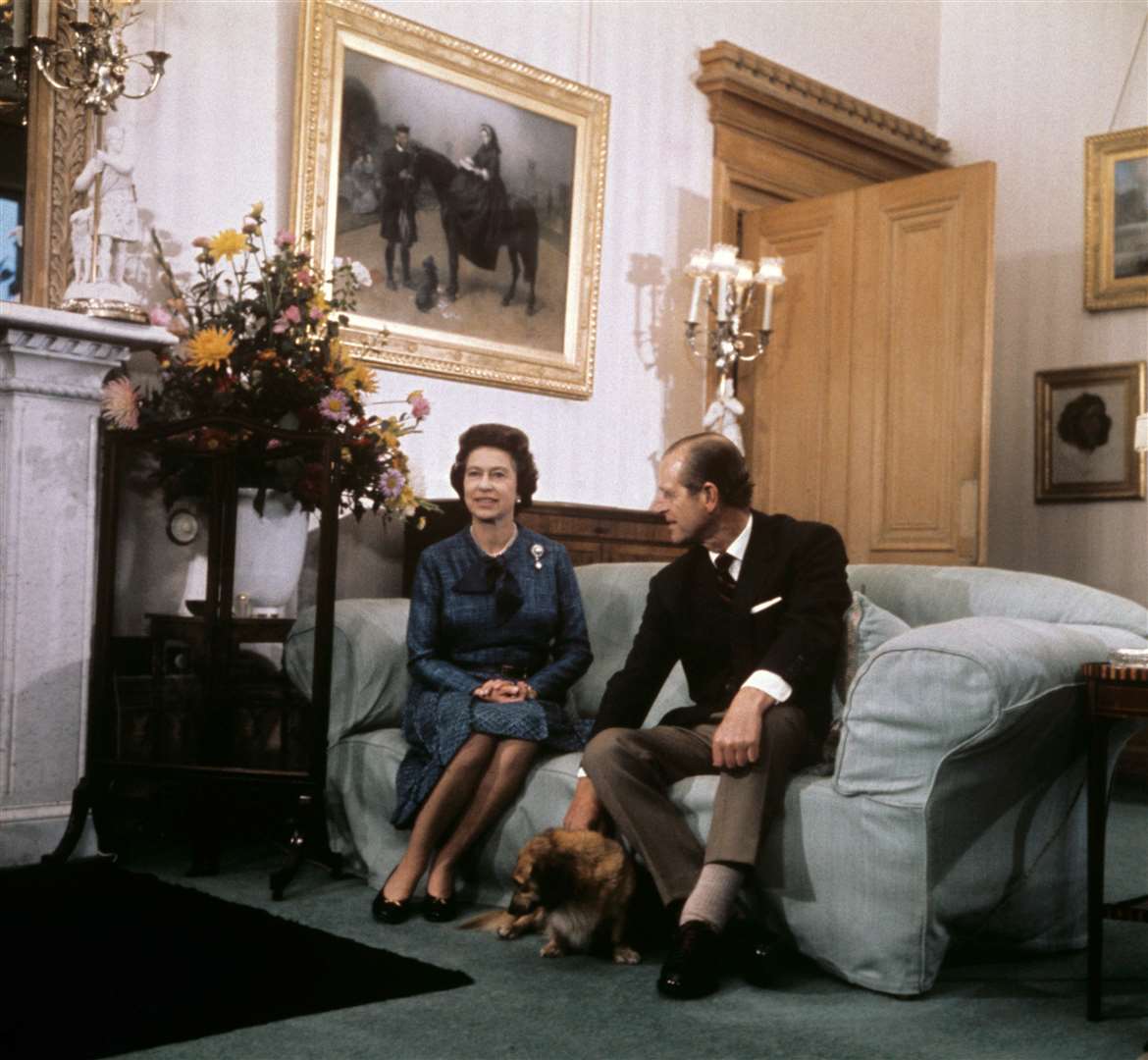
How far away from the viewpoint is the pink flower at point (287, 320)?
411cm

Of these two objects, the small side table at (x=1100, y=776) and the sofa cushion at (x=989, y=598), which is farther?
the sofa cushion at (x=989, y=598)

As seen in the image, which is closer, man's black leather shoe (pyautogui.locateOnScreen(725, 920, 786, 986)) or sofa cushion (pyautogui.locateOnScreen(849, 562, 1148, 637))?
man's black leather shoe (pyautogui.locateOnScreen(725, 920, 786, 986))

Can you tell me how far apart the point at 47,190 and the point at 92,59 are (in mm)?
415

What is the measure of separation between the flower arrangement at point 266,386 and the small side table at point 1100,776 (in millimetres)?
2210

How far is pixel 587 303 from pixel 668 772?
3123 millimetres

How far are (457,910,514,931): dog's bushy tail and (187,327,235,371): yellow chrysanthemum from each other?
1.78 m

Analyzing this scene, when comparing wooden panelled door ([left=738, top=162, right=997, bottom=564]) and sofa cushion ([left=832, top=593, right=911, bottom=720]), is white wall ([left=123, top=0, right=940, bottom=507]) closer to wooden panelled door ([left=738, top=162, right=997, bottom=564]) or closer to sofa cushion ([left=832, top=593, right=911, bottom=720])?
wooden panelled door ([left=738, top=162, right=997, bottom=564])

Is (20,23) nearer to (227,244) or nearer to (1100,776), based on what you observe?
(227,244)

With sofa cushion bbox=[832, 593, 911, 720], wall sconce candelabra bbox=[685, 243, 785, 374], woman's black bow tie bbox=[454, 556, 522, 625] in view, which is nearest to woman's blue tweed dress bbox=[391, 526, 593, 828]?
woman's black bow tie bbox=[454, 556, 522, 625]

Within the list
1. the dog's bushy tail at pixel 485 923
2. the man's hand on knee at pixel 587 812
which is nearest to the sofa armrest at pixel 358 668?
the dog's bushy tail at pixel 485 923

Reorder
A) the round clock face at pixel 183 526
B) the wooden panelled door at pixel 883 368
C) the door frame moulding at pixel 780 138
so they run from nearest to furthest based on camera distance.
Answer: the round clock face at pixel 183 526
the wooden panelled door at pixel 883 368
the door frame moulding at pixel 780 138

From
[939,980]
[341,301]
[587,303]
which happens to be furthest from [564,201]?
[939,980]

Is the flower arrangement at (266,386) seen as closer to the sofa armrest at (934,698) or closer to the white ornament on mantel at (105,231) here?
the white ornament on mantel at (105,231)

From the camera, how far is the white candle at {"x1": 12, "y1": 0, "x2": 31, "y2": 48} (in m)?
3.78
